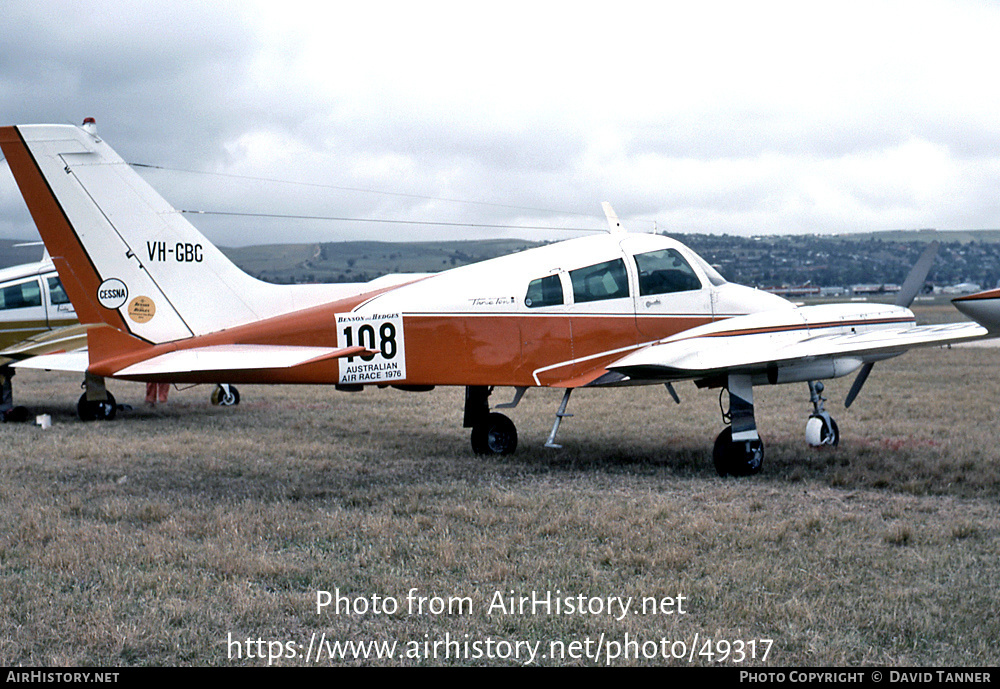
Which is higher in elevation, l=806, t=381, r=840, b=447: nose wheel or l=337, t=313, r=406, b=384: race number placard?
l=337, t=313, r=406, b=384: race number placard

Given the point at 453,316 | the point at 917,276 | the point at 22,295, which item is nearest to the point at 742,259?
the point at 917,276

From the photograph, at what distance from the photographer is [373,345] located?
9547 mm

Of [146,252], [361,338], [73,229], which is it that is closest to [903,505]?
[361,338]

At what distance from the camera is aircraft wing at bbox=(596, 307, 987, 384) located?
9.03m

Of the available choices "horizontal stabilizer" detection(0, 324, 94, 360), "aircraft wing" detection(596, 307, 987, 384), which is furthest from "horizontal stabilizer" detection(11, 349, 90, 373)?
"aircraft wing" detection(596, 307, 987, 384)

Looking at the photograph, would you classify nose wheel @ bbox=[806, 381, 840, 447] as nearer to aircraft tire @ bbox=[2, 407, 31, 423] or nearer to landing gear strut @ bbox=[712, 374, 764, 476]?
landing gear strut @ bbox=[712, 374, 764, 476]

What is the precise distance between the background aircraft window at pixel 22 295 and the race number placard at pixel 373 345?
418 inches

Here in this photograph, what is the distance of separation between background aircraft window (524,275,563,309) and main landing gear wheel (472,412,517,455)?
203 centimetres

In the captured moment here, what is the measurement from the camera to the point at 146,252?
9680 millimetres

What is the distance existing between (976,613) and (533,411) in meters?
11.2

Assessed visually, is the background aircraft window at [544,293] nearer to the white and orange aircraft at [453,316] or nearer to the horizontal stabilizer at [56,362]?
the white and orange aircraft at [453,316]

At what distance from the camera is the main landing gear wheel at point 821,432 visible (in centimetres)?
1077

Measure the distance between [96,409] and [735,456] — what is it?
1230 cm

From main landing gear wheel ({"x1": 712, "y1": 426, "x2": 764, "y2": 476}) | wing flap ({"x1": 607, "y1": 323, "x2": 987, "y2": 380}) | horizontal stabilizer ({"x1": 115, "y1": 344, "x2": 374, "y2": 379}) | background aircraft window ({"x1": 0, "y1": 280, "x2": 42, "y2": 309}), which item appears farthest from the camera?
background aircraft window ({"x1": 0, "y1": 280, "x2": 42, "y2": 309})
